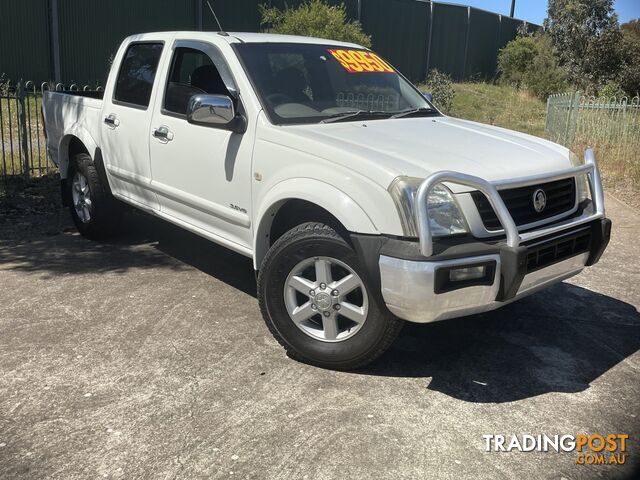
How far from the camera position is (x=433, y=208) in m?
3.29

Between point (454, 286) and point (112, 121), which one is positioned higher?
point (112, 121)

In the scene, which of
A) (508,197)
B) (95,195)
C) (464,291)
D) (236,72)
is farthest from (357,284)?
(95,195)

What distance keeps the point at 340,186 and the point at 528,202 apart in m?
1.05

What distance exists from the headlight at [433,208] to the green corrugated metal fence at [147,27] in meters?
15.6

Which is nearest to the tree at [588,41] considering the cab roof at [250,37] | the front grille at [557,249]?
the cab roof at [250,37]

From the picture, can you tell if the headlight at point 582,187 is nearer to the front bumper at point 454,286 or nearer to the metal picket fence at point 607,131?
the front bumper at point 454,286

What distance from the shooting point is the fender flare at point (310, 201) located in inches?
134

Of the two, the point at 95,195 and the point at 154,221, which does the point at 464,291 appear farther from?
the point at 154,221

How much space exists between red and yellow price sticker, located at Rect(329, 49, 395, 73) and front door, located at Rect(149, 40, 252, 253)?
0.92 m

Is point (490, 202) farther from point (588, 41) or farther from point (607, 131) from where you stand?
point (588, 41)

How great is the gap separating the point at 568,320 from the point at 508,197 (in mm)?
1639

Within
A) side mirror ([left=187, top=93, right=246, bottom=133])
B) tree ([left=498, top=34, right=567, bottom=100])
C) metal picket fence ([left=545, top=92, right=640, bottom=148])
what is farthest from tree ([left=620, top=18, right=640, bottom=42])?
side mirror ([left=187, top=93, right=246, bottom=133])

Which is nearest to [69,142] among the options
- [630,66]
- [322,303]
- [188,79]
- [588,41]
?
[188,79]

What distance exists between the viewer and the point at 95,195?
5.94m
